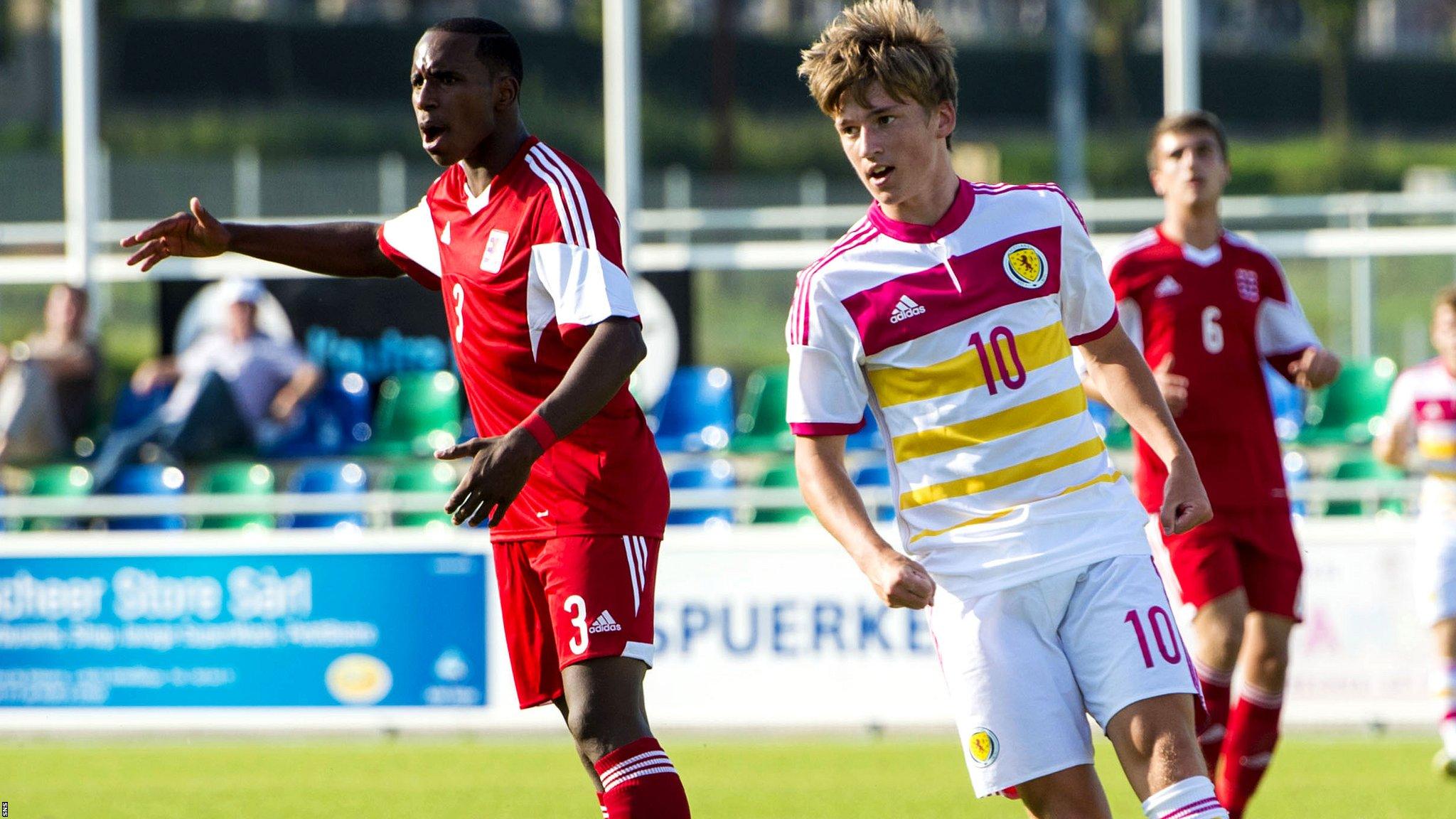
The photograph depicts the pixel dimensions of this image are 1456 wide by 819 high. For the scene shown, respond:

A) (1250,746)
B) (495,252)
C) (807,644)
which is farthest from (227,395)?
(495,252)

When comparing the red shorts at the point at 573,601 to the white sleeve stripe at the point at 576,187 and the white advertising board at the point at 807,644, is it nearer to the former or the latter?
the white sleeve stripe at the point at 576,187

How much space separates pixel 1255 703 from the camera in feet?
20.4

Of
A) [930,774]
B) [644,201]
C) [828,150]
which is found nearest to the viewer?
[930,774]

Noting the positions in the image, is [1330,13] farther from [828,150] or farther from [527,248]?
[527,248]

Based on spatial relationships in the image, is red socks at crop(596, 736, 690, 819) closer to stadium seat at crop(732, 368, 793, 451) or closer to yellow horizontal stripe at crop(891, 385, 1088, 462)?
yellow horizontal stripe at crop(891, 385, 1088, 462)

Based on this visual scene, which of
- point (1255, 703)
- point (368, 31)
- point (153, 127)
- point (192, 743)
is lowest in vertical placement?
point (192, 743)

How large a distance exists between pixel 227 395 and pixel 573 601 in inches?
323

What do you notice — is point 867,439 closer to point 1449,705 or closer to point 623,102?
point 623,102

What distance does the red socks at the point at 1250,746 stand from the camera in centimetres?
616

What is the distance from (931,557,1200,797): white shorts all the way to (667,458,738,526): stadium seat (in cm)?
697

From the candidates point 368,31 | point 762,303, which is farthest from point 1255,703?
point 368,31

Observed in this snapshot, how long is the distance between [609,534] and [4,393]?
28.2 ft

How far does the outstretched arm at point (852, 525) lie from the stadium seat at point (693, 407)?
8207 millimetres

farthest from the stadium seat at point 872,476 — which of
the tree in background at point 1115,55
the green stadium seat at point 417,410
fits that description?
the tree in background at point 1115,55
